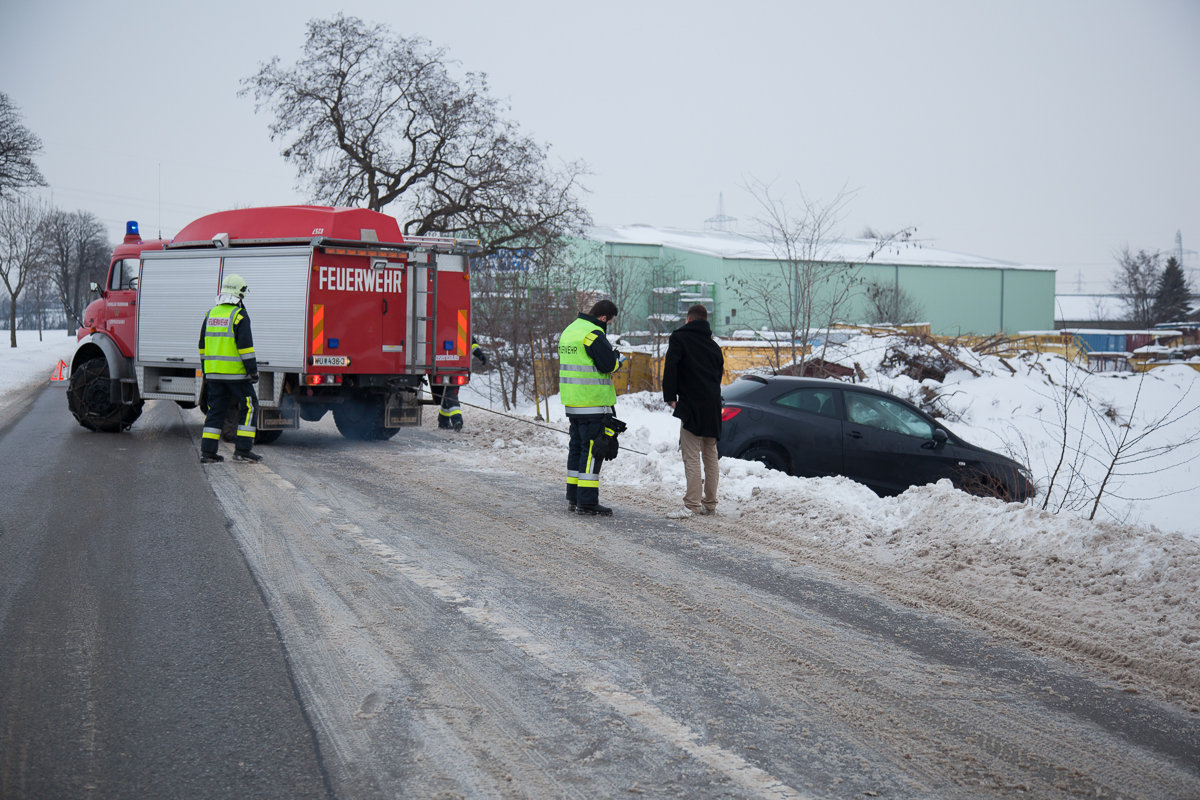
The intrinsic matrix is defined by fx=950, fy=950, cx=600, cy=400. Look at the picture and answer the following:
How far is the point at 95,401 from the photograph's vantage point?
48.4ft

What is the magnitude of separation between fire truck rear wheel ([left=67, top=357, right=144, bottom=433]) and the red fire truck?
0.7 inches

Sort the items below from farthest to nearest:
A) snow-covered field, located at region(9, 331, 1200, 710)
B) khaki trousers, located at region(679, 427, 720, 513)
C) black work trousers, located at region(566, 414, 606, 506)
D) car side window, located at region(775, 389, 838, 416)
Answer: car side window, located at region(775, 389, 838, 416) < khaki trousers, located at region(679, 427, 720, 513) < black work trousers, located at region(566, 414, 606, 506) < snow-covered field, located at region(9, 331, 1200, 710)

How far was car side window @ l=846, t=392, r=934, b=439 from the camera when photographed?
10516 millimetres

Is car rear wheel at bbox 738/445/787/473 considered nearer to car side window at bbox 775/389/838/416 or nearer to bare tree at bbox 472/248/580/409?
car side window at bbox 775/389/838/416

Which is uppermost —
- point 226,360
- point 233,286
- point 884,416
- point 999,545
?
point 233,286

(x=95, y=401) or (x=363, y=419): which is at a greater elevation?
(x=95, y=401)

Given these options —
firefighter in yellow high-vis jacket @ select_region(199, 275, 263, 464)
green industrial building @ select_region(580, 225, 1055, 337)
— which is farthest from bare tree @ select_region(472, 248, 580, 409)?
green industrial building @ select_region(580, 225, 1055, 337)

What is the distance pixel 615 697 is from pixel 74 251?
90.9m

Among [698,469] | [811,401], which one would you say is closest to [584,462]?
[698,469]

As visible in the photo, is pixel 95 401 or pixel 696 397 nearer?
pixel 696 397

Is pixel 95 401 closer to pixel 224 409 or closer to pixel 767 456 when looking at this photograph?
pixel 224 409

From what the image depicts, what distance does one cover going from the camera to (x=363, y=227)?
13.3m

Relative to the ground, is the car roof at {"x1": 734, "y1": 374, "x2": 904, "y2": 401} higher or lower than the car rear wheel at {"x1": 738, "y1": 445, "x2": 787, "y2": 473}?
higher

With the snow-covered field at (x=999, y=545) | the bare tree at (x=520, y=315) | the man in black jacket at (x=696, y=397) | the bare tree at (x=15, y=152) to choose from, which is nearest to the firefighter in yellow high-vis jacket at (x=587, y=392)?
the man in black jacket at (x=696, y=397)
